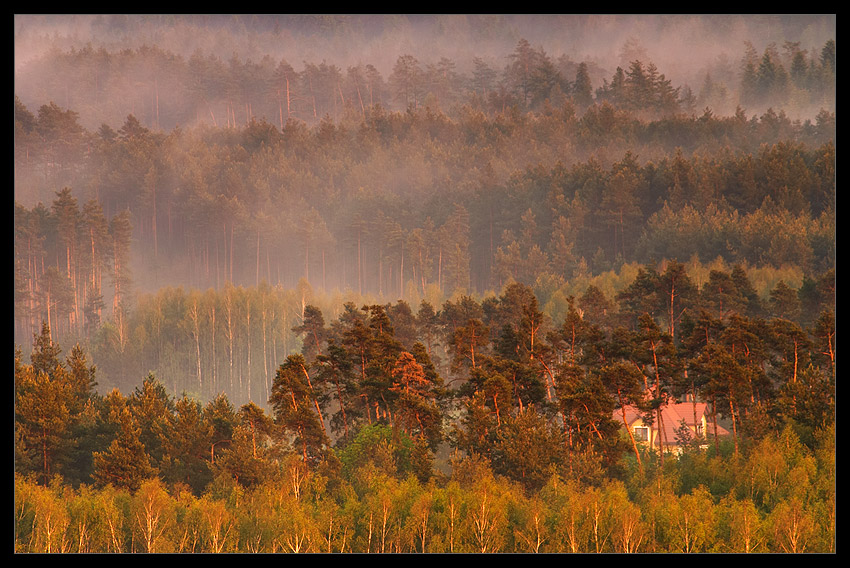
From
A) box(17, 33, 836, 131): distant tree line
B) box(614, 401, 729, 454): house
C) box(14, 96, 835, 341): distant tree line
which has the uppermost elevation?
box(17, 33, 836, 131): distant tree line

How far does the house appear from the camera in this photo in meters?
53.4

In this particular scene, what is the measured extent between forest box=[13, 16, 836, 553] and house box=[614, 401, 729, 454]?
77 centimetres

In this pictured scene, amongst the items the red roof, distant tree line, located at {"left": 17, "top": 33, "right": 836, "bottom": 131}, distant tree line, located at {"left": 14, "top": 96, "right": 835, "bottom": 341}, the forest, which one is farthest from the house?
distant tree line, located at {"left": 17, "top": 33, "right": 836, "bottom": 131}

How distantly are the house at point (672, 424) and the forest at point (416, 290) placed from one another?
2.52 feet

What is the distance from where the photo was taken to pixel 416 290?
117 metres

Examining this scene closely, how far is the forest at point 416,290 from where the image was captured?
45406 millimetres

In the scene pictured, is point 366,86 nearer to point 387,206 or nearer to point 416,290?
point 387,206

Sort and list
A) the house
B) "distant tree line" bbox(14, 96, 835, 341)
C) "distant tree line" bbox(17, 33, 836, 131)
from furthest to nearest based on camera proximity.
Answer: "distant tree line" bbox(17, 33, 836, 131) < "distant tree line" bbox(14, 96, 835, 341) < the house

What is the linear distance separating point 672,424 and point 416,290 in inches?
2453

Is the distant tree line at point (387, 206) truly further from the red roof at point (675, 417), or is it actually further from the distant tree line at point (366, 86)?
the red roof at point (675, 417)

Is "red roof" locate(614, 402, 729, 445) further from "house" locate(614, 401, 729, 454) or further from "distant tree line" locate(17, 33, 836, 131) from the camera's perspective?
"distant tree line" locate(17, 33, 836, 131)

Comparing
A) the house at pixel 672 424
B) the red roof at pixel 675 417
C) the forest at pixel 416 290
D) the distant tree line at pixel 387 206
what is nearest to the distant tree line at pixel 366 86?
the forest at pixel 416 290

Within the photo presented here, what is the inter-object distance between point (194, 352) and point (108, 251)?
856 inches

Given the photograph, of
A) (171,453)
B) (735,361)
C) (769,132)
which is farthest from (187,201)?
(735,361)
